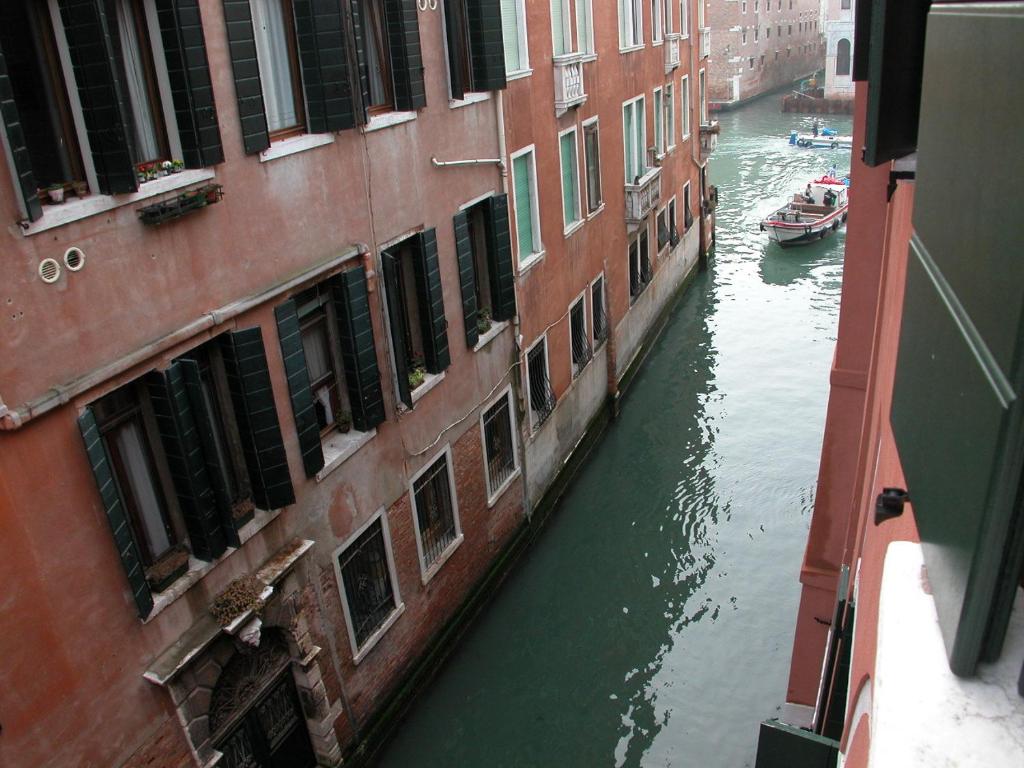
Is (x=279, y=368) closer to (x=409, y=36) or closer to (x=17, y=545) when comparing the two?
(x=17, y=545)

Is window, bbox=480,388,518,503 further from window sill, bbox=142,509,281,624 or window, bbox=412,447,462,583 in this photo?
window sill, bbox=142,509,281,624

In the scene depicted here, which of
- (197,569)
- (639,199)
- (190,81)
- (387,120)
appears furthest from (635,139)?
(197,569)

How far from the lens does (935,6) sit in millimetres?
1973

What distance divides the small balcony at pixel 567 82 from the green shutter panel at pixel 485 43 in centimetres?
240

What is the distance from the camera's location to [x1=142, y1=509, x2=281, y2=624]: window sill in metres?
6.17

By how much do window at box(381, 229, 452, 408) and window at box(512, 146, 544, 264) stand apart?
2.54 meters

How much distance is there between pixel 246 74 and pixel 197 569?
3565mm

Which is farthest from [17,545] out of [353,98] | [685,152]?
[685,152]

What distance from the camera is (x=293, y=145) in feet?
22.9

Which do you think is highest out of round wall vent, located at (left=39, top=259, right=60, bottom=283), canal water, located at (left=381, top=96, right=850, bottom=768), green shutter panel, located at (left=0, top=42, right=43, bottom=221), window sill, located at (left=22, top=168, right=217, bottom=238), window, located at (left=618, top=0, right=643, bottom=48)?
window, located at (left=618, top=0, right=643, bottom=48)

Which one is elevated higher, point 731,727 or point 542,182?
point 542,182

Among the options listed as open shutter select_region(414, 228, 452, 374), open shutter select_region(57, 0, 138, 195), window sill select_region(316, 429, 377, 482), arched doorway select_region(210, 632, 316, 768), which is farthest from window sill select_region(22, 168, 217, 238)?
arched doorway select_region(210, 632, 316, 768)

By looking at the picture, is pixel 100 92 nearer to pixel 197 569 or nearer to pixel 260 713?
pixel 197 569

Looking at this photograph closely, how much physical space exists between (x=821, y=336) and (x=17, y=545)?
17416 mm
